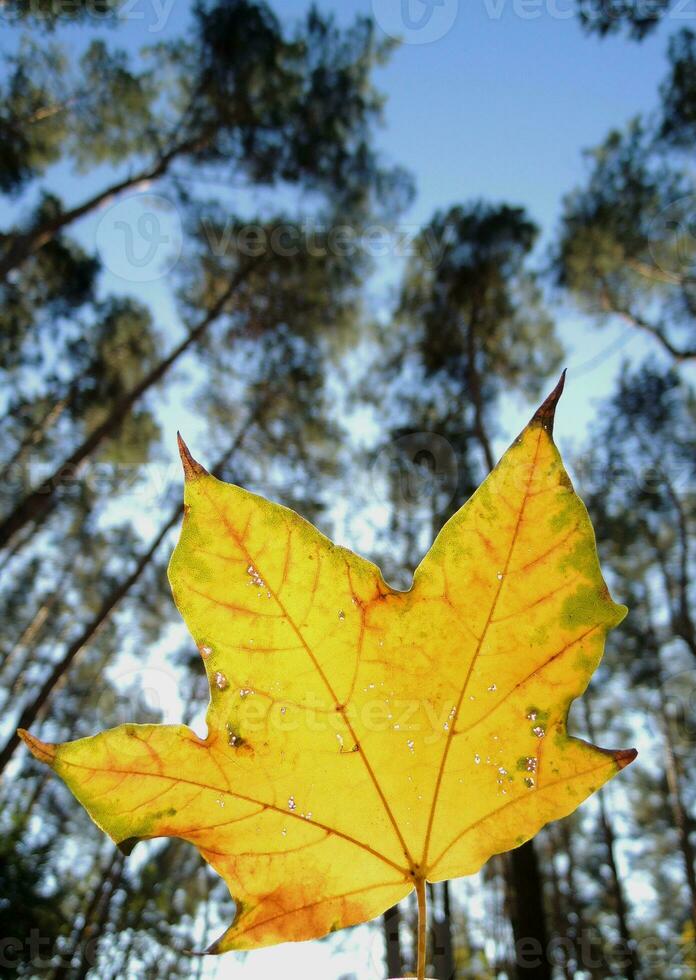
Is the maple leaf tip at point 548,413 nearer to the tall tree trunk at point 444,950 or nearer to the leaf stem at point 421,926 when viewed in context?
the leaf stem at point 421,926

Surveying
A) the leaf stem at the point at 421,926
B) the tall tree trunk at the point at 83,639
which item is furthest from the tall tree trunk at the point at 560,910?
the leaf stem at the point at 421,926

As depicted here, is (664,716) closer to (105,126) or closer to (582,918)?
(582,918)

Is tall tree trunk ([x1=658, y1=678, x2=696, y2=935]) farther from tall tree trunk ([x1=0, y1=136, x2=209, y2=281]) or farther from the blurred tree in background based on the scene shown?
tall tree trunk ([x1=0, y1=136, x2=209, y2=281])

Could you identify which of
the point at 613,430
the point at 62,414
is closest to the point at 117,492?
the point at 62,414

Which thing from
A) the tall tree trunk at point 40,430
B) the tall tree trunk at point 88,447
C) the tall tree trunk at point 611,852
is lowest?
the tall tree trunk at point 611,852

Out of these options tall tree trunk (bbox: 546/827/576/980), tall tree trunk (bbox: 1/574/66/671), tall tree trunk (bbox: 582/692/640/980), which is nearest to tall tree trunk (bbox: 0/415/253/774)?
tall tree trunk (bbox: 1/574/66/671)

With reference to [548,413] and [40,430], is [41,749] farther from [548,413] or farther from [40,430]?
[40,430]
